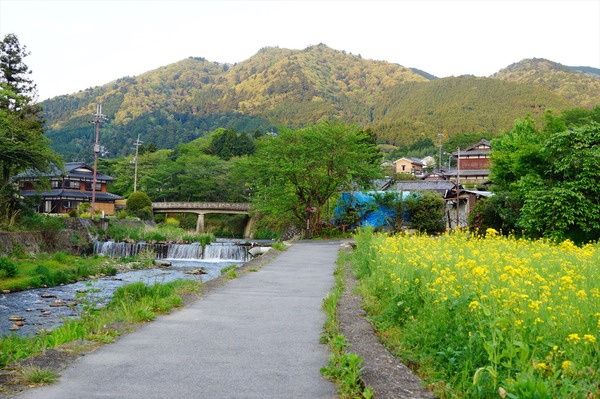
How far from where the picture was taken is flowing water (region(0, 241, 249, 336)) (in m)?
12.5

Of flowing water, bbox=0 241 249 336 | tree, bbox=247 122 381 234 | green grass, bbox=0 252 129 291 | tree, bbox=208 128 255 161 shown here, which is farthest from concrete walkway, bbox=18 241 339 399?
tree, bbox=208 128 255 161

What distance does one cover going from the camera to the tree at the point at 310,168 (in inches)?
1041

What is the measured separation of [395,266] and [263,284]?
3915 millimetres

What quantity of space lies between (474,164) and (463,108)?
207 ft

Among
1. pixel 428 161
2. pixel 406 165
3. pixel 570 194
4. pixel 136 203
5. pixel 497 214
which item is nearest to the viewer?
pixel 570 194

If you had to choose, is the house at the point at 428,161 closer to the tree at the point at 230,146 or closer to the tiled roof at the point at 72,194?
the tree at the point at 230,146

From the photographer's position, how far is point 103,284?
61.7 feet

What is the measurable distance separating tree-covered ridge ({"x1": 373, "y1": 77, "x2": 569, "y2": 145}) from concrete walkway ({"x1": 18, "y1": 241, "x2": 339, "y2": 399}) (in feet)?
339

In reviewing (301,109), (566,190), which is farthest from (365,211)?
(301,109)

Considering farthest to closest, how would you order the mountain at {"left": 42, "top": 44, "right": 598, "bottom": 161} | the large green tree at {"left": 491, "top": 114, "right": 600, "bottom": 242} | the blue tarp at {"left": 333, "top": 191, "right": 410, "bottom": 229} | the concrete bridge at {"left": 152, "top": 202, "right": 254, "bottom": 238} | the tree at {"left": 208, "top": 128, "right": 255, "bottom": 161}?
the mountain at {"left": 42, "top": 44, "right": 598, "bottom": 161} → the tree at {"left": 208, "top": 128, "right": 255, "bottom": 161} → the concrete bridge at {"left": 152, "top": 202, "right": 254, "bottom": 238} → the blue tarp at {"left": 333, "top": 191, "right": 410, "bottom": 229} → the large green tree at {"left": 491, "top": 114, "right": 600, "bottom": 242}

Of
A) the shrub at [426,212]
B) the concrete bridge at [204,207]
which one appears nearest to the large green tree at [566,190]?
the shrub at [426,212]

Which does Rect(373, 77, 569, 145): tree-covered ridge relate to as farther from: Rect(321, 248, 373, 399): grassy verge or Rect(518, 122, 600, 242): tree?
Rect(321, 248, 373, 399): grassy verge

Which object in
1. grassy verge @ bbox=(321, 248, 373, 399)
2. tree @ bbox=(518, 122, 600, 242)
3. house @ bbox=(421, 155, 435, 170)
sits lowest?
grassy verge @ bbox=(321, 248, 373, 399)

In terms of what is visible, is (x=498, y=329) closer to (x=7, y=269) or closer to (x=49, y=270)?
(x=7, y=269)
